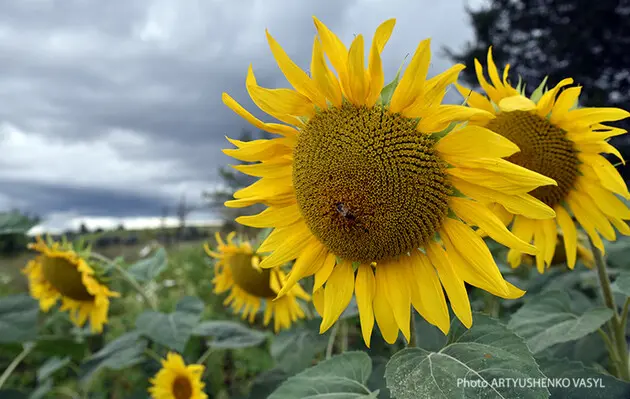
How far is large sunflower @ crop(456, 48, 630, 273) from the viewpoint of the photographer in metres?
1.52

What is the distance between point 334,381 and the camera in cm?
127

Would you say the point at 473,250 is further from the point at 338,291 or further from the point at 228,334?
the point at 228,334

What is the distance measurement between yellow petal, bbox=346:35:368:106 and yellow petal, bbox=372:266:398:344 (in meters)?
0.44

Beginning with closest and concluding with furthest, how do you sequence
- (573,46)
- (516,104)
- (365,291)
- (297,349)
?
(365,291)
(516,104)
(297,349)
(573,46)

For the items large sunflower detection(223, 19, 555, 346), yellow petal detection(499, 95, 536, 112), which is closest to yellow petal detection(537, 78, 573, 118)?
yellow petal detection(499, 95, 536, 112)

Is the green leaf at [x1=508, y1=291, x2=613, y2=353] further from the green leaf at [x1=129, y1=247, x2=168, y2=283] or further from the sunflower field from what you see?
the green leaf at [x1=129, y1=247, x2=168, y2=283]

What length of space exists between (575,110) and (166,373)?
2.33 m

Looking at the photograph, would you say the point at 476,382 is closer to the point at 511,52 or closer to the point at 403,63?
the point at 403,63

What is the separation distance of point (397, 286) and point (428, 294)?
0.26 feet

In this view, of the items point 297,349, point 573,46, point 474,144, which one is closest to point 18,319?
point 297,349

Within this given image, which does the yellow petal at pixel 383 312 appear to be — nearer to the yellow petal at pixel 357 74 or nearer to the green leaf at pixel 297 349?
the yellow petal at pixel 357 74

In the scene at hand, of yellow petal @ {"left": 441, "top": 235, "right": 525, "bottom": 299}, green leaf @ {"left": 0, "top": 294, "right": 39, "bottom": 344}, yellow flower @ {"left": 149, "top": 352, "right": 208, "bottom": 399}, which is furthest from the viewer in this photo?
yellow flower @ {"left": 149, "top": 352, "right": 208, "bottom": 399}

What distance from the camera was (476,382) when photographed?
99 centimetres

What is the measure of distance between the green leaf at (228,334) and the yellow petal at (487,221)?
1.68m
